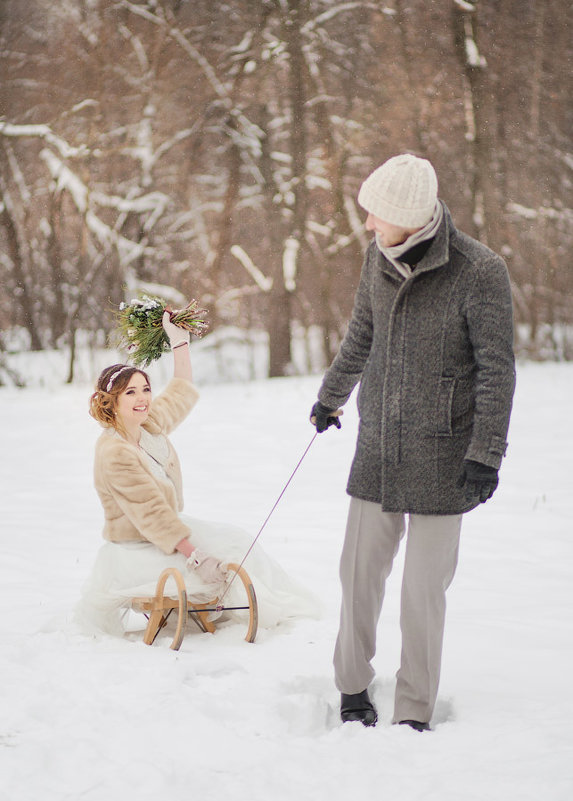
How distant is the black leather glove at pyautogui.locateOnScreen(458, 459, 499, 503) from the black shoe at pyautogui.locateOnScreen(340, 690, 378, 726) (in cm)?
75

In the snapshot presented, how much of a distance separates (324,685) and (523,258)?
10.2 metres

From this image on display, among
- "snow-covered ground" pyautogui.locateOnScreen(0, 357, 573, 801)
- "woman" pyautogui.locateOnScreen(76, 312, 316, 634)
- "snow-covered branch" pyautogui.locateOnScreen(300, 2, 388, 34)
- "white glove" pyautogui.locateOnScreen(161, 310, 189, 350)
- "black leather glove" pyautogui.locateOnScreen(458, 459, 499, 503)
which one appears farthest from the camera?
"snow-covered branch" pyautogui.locateOnScreen(300, 2, 388, 34)

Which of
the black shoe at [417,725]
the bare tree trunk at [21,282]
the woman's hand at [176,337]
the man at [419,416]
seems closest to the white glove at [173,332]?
the woman's hand at [176,337]

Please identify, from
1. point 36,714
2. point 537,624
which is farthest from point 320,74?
point 36,714

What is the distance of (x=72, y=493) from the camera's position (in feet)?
22.4

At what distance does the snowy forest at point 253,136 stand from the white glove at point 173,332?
8.19 m

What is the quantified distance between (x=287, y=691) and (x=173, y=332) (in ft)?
4.89

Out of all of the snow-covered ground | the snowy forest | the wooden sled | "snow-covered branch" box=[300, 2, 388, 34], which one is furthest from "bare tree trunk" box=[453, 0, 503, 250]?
the wooden sled

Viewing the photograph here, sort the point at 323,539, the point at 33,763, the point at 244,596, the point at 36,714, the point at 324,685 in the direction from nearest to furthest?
the point at 33,763, the point at 36,714, the point at 324,685, the point at 244,596, the point at 323,539

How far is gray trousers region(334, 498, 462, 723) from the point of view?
9.00 feet

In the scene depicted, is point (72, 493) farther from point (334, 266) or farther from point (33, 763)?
point (334, 266)

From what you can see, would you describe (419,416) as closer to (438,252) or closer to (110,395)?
(438,252)

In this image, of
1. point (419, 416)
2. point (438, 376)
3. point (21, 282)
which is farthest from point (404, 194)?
point (21, 282)

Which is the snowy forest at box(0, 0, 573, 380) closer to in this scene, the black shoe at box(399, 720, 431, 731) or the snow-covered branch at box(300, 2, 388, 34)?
the snow-covered branch at box(300, 2, 388, 34)
